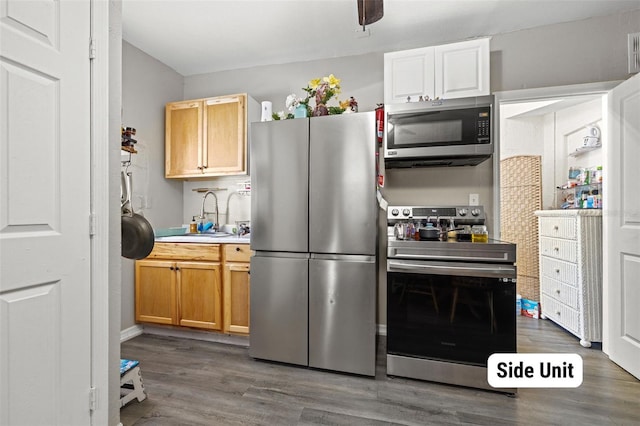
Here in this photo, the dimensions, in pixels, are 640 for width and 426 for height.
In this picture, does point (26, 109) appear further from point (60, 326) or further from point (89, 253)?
point (60, 326)

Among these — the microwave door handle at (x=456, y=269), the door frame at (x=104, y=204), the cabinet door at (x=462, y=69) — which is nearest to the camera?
the door frame at (x=104, y=204)

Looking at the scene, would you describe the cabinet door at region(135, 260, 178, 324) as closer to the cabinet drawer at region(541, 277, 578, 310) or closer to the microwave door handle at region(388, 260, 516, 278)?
the microwave door handle at region(388, 260, 516, 278)

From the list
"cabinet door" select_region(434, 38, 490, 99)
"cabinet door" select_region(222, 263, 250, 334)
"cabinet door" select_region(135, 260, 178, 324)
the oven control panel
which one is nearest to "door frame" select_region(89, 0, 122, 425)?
"cabinet door" select_region(222, 263, 250, 334)

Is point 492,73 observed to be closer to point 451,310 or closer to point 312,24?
point 312,24

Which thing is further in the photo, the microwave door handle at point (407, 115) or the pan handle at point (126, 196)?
the microwave door handle at point (407, 115)

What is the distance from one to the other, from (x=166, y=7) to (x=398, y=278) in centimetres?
269

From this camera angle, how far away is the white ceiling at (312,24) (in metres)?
2.35

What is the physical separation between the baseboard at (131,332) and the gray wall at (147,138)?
1.7 inches

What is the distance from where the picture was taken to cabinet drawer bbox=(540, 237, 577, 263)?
9.31 ft

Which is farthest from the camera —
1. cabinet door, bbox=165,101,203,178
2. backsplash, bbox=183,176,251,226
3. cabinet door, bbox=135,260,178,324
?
backsplash, bbox=183,176,251,226

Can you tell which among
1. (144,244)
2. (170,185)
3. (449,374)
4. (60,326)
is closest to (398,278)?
(449,374)

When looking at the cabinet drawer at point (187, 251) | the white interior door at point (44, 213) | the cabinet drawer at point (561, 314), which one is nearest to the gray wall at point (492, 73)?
the cabinet drawer at point (187, 251)

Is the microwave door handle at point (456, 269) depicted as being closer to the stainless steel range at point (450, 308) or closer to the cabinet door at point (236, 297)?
the stainless steel range at point (450, 308)

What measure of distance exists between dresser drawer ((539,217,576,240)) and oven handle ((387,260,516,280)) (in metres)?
1.44
